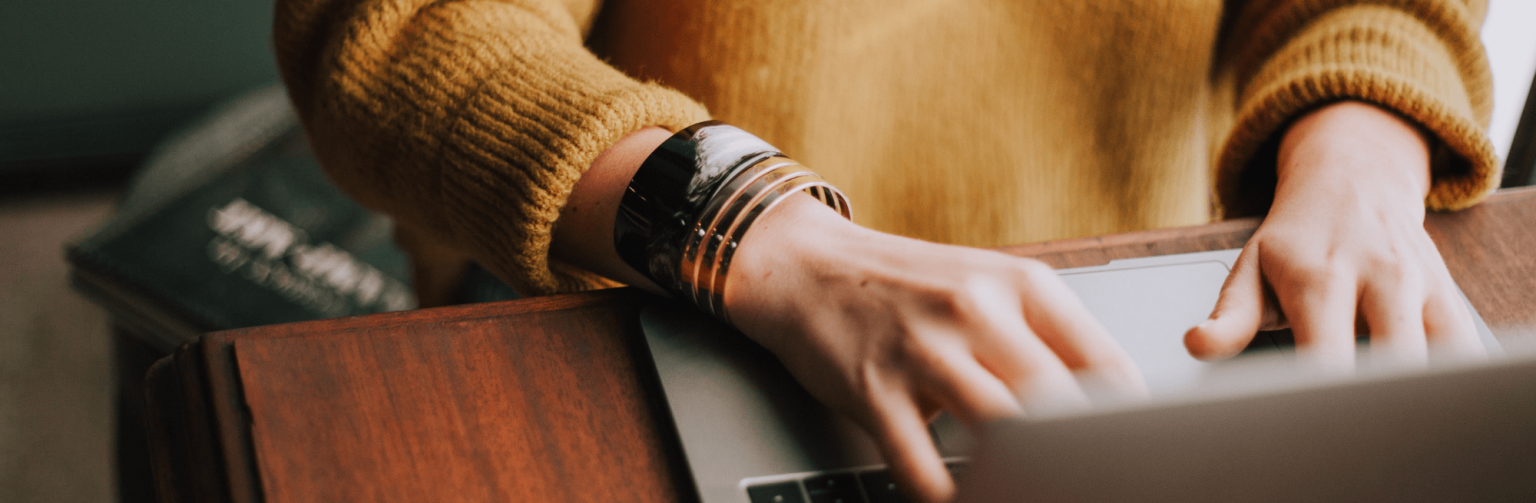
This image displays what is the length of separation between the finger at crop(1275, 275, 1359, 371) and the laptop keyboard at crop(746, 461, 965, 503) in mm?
190

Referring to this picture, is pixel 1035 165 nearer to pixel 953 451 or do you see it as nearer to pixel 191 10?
pixel 953 451

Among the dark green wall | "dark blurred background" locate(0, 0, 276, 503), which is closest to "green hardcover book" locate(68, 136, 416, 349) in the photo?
"dark blurred background" locate(0, 0, 276, 503)

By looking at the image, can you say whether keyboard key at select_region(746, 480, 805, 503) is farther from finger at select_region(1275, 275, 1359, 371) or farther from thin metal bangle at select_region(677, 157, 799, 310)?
finger at select_region(1275, 275, 1359, 371)

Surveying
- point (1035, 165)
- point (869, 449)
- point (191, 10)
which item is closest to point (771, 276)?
point (869, 449)

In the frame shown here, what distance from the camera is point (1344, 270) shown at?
39 centimetres

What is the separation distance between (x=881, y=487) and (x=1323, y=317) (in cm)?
21

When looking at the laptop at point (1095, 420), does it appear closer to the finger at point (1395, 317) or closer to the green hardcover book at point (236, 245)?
the finger at point (1395, 317)

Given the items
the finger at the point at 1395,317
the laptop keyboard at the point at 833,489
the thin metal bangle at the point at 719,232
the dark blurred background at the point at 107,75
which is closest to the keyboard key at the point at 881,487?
the laptop keyboard at the point at 833,489

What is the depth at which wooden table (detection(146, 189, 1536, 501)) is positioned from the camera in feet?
0.96

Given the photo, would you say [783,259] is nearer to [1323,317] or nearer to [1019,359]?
[1019,359]

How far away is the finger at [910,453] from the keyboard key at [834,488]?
0.01 meters

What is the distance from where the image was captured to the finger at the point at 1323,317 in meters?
0.37

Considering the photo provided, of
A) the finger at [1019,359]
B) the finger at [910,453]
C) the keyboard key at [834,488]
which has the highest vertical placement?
the finger at [1019,359]

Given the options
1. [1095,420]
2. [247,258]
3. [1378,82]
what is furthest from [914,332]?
[247,258]
